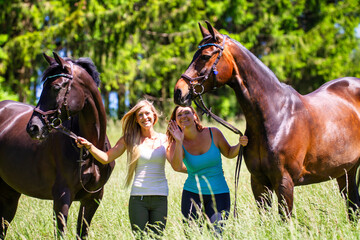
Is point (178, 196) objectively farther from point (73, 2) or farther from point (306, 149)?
point (73, 2)

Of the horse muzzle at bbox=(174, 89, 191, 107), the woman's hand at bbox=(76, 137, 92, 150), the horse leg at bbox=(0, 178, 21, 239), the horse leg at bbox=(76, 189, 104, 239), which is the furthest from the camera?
the horse leg at bbox=(0, 178, 21, 239)

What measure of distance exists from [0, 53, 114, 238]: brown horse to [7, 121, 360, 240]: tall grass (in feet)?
1.30

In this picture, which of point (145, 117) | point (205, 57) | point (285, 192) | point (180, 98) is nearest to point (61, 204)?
point (145, 117)

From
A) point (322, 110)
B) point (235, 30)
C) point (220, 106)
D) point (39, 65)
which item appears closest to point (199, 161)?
point (322, 110)

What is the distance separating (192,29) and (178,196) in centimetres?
1174

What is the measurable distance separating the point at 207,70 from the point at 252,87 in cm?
45

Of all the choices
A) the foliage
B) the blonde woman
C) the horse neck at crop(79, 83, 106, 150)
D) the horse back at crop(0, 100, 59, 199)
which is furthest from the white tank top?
the foliage

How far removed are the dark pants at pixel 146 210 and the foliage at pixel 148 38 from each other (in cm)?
1148

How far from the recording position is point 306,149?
12.7 ft

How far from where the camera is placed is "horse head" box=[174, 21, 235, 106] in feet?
12.0

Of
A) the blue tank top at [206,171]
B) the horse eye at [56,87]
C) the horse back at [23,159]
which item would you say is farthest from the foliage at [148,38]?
the blue tank top at [206,171]

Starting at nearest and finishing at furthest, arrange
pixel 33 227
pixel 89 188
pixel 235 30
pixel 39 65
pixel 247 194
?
pixel 89 188
pixel 33 227
pixel 247 194
pixel 39 65
pixel 235 30

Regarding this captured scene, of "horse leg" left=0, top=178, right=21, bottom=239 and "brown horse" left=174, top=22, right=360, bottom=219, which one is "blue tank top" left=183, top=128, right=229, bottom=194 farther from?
"horse leg" left=0, top=178, right=21, bottom=239

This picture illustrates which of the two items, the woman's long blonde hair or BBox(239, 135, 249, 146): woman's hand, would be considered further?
the woman's long blonde hair
